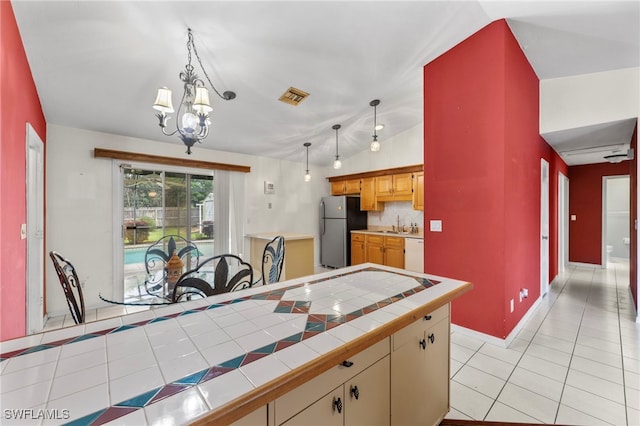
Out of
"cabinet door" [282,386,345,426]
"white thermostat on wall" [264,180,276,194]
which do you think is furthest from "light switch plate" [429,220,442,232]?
"white thermostat on wall" [264,180,276,194]

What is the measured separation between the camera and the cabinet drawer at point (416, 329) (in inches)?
47.9

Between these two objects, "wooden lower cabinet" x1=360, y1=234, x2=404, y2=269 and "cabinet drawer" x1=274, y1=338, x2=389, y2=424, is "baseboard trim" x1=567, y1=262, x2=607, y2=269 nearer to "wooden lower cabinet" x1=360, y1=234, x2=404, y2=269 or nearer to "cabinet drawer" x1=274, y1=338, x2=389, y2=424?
"wooden lower cabinet" x1=360, y1=234, x2=404, y2=269

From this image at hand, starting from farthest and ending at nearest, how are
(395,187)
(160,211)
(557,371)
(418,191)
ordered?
(395,187)
(418,191)
(160,211)
(557,371)

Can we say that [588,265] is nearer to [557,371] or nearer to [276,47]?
[557,371]

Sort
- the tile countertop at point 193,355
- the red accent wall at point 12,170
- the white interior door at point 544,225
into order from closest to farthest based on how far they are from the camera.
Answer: the tile countertop at point 193,355 < the red accent wall at point 12,170 < the white interior door at point 544,225

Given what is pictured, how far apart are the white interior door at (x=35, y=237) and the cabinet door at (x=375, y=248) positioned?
15.5ft

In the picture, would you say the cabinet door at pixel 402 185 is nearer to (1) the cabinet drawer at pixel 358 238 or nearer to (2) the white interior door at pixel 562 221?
(1) the cabinet drawer at pixel 358 238

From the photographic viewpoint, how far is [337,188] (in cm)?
641

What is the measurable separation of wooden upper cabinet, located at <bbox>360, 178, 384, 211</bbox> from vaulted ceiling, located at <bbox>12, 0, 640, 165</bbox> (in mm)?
2215

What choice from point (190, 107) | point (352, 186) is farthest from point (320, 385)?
point (352, 186)

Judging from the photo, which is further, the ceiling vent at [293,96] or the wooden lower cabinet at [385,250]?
the wooden lower cabinet at [385,250]

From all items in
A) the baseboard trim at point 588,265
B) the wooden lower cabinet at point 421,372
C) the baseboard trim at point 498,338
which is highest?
the wooden lower cabinet at point 421,372

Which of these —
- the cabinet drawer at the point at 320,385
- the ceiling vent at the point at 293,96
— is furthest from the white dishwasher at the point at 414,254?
the cabinet drawer at the point at 320,385

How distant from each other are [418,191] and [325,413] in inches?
179
